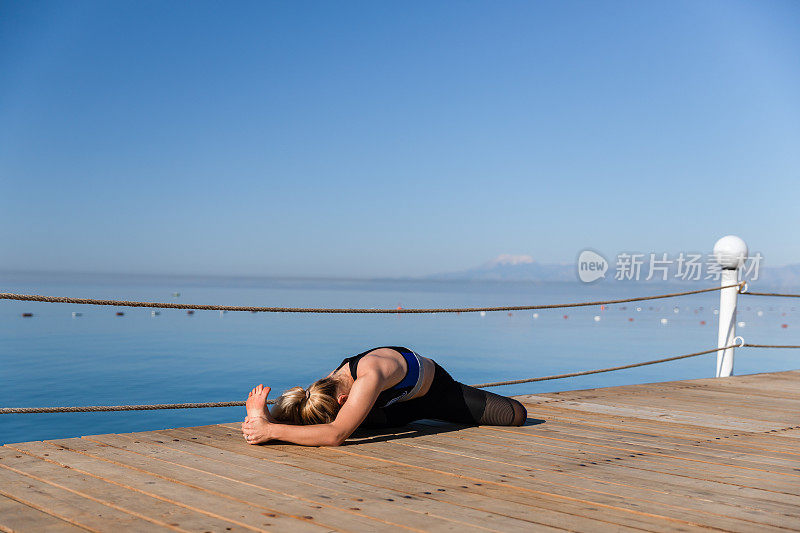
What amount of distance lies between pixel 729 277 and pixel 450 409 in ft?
14.2

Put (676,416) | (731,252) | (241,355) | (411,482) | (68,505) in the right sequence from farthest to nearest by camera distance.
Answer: (241,355) → (731,252) → (676,416) → (411,482) → (68,505)

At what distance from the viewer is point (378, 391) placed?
3.22 metres

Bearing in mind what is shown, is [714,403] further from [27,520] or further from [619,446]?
[27,520]

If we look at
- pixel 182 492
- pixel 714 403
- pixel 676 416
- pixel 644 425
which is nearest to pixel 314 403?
pixel 182 492

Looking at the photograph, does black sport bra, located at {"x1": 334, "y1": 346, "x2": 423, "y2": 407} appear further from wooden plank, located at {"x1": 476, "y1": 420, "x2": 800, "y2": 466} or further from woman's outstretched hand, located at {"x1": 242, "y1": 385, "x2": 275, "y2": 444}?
wooden plank, located at {"x1": 476, "y1": 420, "x2": 800, "y2": 466}

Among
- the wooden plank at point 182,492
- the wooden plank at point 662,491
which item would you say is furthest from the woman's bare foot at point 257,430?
the wooden plank at point 662,491

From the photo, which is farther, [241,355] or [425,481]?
[241,355]

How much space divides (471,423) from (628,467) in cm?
113

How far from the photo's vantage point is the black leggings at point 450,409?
3.80 m

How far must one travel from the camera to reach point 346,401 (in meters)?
3.24

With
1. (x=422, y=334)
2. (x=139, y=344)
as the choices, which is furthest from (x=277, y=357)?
(x=422, y=334)

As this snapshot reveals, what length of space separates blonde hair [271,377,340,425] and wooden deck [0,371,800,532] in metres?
0.16

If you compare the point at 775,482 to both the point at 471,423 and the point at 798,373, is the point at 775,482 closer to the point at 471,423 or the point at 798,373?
the point at 471,423

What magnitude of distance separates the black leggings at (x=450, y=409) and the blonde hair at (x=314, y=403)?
459 mm
